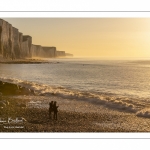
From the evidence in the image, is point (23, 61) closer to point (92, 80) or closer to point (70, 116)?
point (92, 80)

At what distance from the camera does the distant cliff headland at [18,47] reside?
14539mm

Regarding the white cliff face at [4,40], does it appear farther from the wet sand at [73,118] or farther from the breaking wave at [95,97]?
the wet sand at [73,118]

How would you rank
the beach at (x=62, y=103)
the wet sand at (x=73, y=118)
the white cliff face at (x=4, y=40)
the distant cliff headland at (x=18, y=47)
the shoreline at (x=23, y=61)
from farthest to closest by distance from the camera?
the shoreline at (x=23, y=61) → the distant cliff headland at (x=18, y=47) → the white cliff face at (x=4, y=40) → the beach at (x=62, y=103) → the wet sand at (x=73, y=118)

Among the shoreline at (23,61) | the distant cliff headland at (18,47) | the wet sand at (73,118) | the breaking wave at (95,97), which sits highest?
the distant cliff headland at (18,47)

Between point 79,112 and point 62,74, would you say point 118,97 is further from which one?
point 62,74

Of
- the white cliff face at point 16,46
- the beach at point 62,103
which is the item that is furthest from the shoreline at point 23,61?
the white cliff face at point 16,46

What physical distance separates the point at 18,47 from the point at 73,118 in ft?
16.9

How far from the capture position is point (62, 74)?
15539 millimetres

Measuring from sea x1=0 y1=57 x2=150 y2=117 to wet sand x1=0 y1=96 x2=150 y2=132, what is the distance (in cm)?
50

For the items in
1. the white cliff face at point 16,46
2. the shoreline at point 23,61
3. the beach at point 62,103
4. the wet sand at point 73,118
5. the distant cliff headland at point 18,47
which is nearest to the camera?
the wet sand at point 73,118

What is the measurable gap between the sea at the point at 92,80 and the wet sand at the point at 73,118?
50 cm

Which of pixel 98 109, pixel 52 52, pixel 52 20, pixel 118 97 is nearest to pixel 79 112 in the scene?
pixel 98 109

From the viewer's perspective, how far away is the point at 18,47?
16.3 metres
